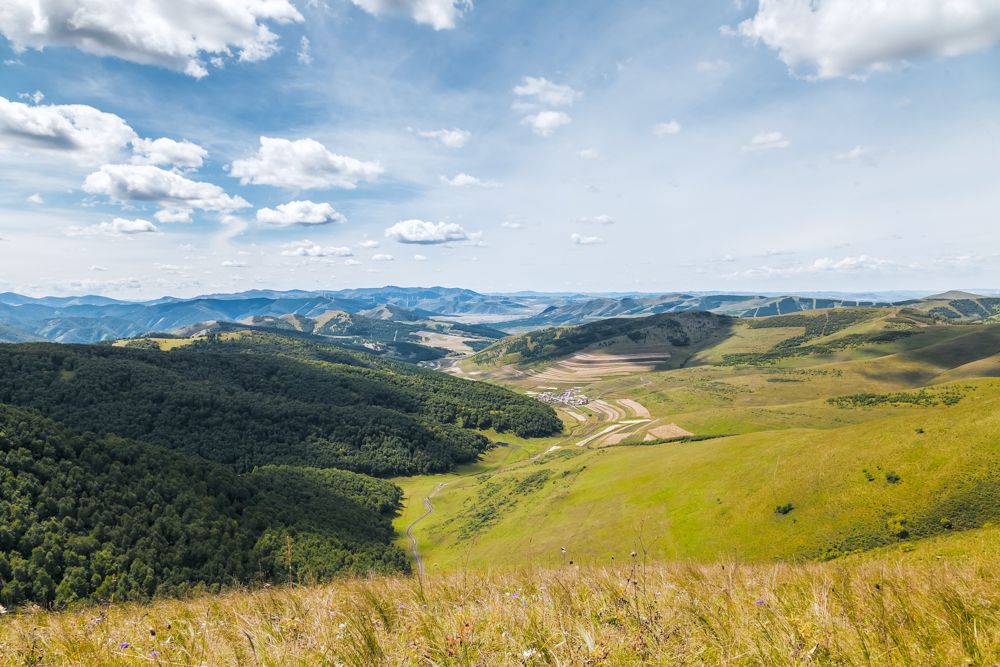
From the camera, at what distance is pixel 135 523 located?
8369cm

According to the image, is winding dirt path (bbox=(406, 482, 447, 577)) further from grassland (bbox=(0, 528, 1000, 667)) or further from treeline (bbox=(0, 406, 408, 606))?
grassland (bbox=(0, 528, 1000, 667))

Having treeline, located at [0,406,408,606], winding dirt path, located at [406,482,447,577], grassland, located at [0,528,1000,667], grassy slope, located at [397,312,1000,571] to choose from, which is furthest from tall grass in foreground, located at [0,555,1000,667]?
winding dirt path, located at [406,482,447,577]

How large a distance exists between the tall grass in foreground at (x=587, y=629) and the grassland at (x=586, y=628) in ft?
0.08

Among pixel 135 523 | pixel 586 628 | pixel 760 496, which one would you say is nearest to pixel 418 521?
pixel 135 523

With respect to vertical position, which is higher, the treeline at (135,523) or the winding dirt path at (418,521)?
the treeline at (135,523)

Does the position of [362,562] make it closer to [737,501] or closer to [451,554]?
[451,554]

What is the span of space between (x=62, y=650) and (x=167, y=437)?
9435 inches

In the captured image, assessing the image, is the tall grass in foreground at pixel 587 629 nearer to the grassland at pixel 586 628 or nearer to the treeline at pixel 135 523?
the grassland at pixel 586 628

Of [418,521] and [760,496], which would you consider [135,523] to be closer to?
[418,521]

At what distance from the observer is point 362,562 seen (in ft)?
318

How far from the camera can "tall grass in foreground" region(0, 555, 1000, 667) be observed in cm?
470

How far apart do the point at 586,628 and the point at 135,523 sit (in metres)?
Answer: 111

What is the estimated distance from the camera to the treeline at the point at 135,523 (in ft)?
229

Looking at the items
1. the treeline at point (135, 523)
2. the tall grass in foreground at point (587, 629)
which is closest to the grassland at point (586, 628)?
the tall grass in foreground at point (587, 629)
